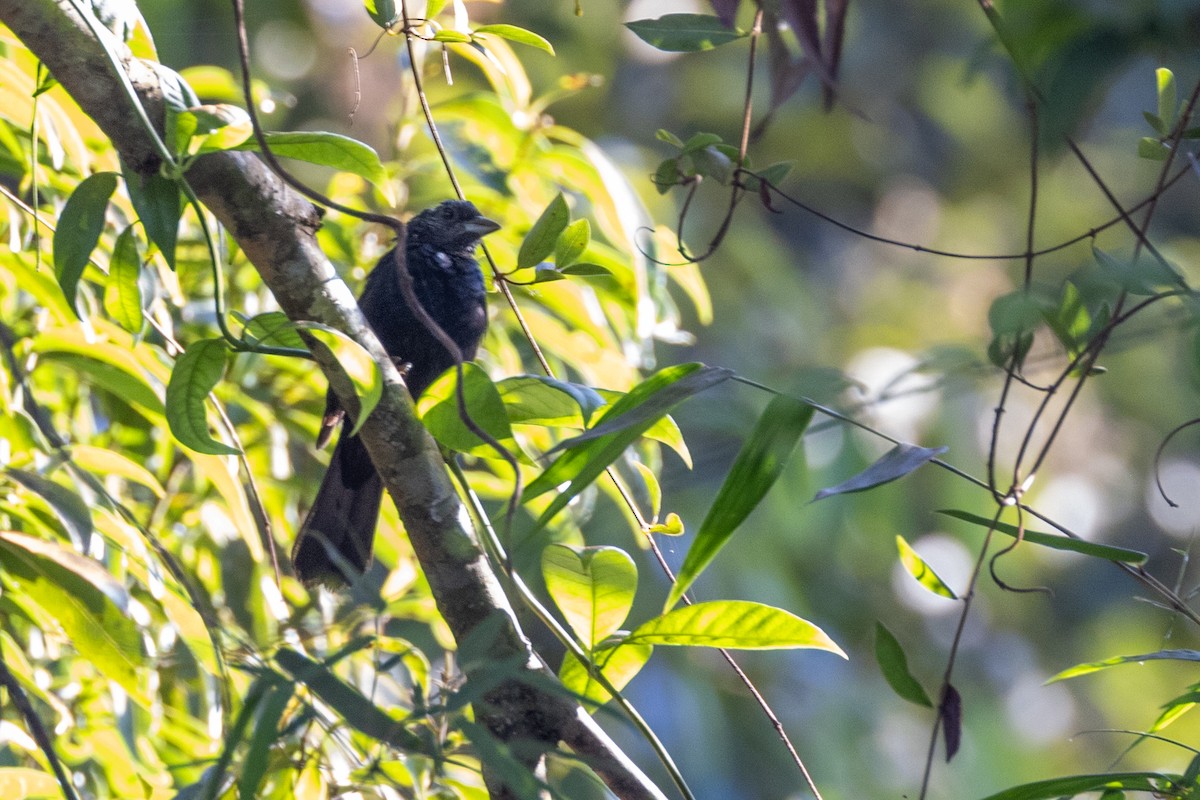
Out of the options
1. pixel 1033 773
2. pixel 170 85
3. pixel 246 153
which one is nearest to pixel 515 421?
pixel 246 153

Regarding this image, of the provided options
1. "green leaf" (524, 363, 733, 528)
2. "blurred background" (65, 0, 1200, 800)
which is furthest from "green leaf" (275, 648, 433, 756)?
"blurred background" (65, 0, 1200, 800)

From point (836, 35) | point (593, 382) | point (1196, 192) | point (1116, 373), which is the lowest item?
point (593, 382)

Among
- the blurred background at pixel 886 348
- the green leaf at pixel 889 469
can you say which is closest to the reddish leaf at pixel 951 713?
the green leaf at pixel 889 469

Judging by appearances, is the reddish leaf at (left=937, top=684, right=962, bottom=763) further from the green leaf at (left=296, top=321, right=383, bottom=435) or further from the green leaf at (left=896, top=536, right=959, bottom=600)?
the green leaf at (left=296, top=321, right=383, bottom=435)

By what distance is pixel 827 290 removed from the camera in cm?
1091

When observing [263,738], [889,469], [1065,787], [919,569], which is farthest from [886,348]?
[263,738]

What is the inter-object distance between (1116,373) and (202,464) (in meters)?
7.58

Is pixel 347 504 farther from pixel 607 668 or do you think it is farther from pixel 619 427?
pixel 619 427

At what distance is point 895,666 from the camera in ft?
5.57

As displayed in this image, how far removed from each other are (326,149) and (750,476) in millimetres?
869

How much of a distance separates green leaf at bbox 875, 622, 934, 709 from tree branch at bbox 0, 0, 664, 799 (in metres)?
0.39

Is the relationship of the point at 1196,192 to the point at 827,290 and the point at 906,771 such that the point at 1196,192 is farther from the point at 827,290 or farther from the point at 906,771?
the point at 906,771

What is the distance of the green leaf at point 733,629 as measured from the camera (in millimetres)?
1694

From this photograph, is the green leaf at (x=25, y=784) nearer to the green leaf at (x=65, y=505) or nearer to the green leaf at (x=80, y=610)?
the green leaf at (x=80, y=610)
